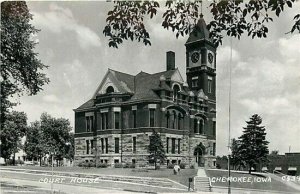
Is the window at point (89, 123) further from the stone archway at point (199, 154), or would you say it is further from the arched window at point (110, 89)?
the stone archway at point (199, 154)

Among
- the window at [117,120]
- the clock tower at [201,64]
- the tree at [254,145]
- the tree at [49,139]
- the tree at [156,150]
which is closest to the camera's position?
the tree at [156,150]

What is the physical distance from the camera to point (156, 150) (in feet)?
107

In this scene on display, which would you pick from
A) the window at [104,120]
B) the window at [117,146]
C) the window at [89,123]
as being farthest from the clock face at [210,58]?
the window at [89,123]

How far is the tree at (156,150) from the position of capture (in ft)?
105

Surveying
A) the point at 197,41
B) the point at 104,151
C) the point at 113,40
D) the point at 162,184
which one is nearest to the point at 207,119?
the point at 197,41

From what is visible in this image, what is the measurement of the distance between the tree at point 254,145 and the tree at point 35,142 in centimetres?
1996

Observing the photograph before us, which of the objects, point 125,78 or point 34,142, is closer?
point 125,78

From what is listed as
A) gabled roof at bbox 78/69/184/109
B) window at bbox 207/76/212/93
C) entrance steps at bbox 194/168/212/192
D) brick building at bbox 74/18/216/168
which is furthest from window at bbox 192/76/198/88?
entrance steps at bbox 194/168/212/192

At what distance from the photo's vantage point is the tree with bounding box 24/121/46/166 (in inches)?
1641

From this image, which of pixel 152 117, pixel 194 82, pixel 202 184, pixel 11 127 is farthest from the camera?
pixel 194 82

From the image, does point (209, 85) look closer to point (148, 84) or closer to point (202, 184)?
point (148, 84)

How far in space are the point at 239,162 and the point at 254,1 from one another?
28.4m

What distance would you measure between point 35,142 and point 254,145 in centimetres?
2558

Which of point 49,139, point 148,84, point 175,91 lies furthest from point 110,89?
point 49,139
